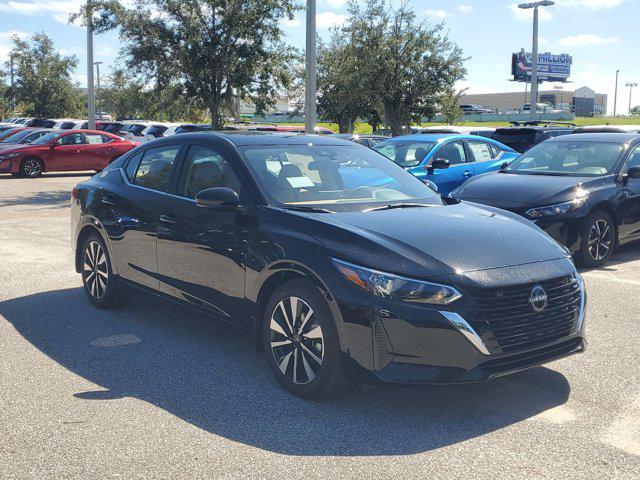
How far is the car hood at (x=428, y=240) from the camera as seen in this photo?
4.16 metres

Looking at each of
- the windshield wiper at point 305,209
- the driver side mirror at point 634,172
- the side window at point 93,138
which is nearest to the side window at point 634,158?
the driver side mirror at point 634,172

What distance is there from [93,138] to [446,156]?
1453cm

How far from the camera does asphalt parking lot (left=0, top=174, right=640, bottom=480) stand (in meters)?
3.62

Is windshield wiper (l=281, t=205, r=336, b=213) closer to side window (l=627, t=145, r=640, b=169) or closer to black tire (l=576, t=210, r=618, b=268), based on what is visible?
black tire (l=576, t=210, r=618, b=268)

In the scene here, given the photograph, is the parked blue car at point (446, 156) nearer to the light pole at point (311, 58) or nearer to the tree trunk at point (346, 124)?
the light pole at point (311, 58)

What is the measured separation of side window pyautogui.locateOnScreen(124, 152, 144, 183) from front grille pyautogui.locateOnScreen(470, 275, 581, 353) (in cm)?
351

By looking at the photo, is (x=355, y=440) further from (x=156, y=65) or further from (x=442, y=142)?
(x=156, y=65)

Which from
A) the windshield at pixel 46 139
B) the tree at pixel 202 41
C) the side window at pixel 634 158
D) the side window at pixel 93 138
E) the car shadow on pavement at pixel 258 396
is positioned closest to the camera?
the car shadow on pavement at pixel 258 396

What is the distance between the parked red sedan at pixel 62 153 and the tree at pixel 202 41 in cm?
353

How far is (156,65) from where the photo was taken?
20.0 m

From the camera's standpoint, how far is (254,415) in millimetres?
4246

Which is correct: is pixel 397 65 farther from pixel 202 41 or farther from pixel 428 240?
pixel 428 240

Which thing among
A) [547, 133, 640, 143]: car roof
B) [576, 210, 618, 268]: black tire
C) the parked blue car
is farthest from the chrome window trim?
the parked blue car

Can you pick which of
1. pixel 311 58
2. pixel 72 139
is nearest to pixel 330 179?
pixel 311 58
